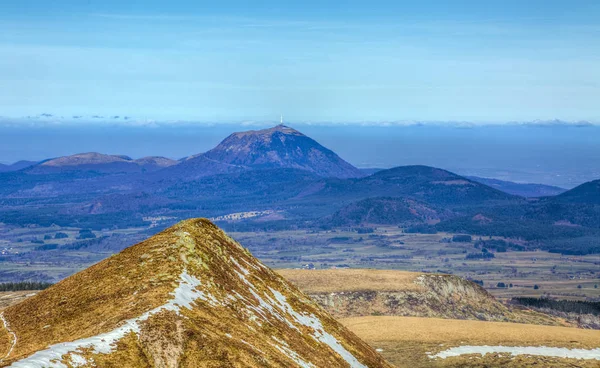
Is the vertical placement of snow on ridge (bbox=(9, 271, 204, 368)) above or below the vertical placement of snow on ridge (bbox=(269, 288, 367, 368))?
above

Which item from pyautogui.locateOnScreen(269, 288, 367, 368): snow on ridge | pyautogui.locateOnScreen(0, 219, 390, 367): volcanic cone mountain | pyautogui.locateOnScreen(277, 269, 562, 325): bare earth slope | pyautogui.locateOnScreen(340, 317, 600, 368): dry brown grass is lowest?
pyautogui.locateOnScreen(277, 269, 562, 325): bare earth slope

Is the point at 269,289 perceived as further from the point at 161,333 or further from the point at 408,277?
the point at 408,277

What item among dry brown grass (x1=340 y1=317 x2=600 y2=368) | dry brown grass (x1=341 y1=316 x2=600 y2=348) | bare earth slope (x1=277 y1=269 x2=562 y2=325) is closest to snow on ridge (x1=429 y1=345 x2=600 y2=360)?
dry brown grass (x1=340 y1=317 x2=600 y2=368)

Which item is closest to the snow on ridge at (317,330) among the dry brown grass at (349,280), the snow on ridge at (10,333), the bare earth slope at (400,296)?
the snow on ridge at (10,333)

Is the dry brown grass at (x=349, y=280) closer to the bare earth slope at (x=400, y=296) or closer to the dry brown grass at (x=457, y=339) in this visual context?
the bare earth slope at (x=400, y=296)

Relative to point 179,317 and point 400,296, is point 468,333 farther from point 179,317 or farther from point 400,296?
point 179,317

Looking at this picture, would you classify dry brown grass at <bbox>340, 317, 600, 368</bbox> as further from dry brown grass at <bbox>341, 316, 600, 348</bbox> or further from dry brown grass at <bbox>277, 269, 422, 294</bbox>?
dry brown grass at <bbox>277, 269, 422, 294</bbox>
